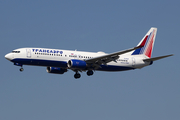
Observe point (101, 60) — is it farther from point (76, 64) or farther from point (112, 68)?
point (112, 68)

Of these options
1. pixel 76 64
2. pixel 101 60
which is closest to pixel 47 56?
pixel 76 64

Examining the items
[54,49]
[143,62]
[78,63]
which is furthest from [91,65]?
[143,62]

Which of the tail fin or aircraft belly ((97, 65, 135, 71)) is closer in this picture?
aircraft belly ((97, 65, 135, 71))

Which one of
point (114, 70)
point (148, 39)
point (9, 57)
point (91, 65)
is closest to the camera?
point (9, 57)

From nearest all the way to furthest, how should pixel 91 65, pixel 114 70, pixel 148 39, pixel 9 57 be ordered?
pixel 9 57 < pixel 91 65 < pixel 114 70 < pixel 148 39

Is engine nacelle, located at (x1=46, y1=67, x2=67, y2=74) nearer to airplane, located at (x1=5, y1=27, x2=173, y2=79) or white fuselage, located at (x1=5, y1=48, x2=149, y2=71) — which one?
airplane, located at (x1=5, y1=27, x2=173, y2=79)

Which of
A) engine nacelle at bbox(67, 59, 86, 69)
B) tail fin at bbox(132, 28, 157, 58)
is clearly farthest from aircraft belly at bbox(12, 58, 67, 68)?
tail fin at bbox(132, 28, 157, 58)

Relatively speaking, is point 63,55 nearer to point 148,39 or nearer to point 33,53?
point 33,53

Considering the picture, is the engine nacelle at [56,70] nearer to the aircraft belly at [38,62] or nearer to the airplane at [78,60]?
the airplane at [78,60]

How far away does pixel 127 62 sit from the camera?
65375 millimetres

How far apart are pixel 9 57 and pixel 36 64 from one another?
15.6 ft

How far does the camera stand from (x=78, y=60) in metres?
59.2

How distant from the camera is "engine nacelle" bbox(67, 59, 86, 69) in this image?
58.0m

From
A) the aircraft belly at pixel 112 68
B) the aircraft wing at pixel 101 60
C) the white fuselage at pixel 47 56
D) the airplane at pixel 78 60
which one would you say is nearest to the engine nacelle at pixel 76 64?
the airplane at pixel 78 60
